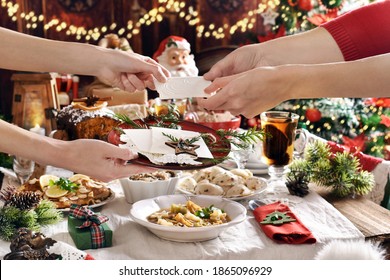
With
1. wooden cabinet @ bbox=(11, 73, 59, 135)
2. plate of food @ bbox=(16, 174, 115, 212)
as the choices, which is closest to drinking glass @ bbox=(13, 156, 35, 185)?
plate of food @ bbox=(16, 174, 115, 212)

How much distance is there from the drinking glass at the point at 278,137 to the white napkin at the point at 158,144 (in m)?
0.43

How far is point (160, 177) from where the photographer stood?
1.83 m

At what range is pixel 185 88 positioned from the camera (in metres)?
1.75

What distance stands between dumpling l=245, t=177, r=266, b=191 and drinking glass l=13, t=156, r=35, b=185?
73cm

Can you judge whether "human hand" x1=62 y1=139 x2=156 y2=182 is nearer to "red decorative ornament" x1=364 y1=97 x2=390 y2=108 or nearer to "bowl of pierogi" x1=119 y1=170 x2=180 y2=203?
"bowl of pierogi" x1=119 y1=170 x2=180 y2=203

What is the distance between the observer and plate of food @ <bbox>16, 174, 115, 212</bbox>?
1724 millimetres

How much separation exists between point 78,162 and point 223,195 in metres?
0.52

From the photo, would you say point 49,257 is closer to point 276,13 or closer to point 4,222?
point 4,222

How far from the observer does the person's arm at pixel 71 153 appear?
1458 millimetres

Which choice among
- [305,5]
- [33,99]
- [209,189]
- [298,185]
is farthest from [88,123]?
[305,5]

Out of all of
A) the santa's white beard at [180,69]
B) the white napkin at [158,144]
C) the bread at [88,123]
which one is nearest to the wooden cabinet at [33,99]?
the santa's white beard at [180,69]

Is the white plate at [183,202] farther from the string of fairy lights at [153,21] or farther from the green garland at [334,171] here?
the string of fairy lights at [153,21]

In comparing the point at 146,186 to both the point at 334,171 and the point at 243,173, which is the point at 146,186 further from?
the point at 334,171
